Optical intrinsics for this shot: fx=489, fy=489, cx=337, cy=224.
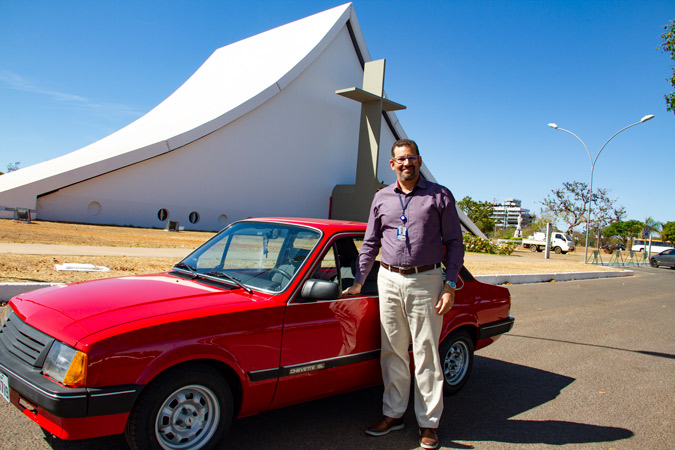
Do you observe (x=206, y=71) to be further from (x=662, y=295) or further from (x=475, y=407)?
(x=475, y=407)

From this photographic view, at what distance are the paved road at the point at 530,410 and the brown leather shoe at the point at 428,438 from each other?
0.27ft

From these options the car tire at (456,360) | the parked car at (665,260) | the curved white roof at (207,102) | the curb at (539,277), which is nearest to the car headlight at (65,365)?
the car tire at (456,360)

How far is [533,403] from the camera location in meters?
4.52

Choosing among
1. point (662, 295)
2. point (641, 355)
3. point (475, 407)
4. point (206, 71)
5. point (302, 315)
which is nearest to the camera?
point (302, 315)

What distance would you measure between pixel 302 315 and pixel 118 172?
24.4 metres

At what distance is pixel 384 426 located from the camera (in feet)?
11.8

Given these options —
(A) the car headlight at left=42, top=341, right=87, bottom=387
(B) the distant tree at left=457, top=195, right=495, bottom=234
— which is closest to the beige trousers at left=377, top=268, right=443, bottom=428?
(A) the car headlight at left=42, top=341, right=87, bottom=387

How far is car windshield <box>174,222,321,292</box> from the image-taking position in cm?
356

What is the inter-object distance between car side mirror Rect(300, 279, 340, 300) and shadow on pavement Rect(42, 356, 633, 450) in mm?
1024

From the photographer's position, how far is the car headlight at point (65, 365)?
99.3 inches

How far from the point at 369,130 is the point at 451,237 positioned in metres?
Answer: 28.2

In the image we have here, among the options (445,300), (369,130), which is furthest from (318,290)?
(369,130)

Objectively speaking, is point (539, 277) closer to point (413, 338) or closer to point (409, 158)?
point (413, 338)

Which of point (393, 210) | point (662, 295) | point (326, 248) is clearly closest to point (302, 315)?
point (326, 248)
